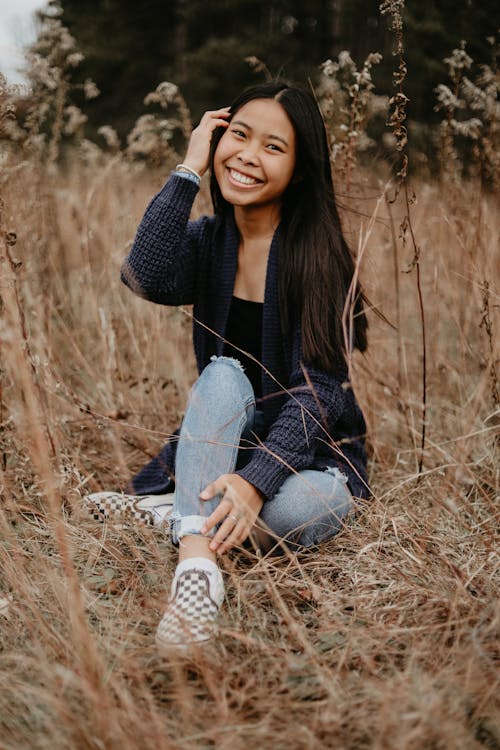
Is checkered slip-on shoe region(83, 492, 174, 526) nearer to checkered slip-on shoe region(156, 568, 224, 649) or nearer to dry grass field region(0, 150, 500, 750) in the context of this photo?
dry grass field region(0, 150, 500, 750)

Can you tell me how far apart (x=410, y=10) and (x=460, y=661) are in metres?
3.32

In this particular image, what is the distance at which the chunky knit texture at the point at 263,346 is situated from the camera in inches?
63.9

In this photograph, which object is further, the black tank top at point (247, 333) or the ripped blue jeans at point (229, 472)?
the black tank top at point (247, 333)

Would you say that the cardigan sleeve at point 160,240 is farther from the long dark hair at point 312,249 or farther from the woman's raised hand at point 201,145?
the long dark hair at point 312,249

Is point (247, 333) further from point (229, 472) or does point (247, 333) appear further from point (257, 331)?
point (229, 472)

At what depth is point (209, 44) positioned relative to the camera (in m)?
10.5

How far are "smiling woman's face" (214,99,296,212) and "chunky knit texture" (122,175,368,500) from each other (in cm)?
12

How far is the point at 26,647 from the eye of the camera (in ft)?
4.23

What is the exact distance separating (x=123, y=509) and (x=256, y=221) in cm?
88

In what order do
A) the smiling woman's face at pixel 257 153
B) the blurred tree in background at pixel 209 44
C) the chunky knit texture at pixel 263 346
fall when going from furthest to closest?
the blurred tree in background at pixel 209 44 → the smiling woman's face at pixel 257 153 → the chunky knit texture at pixel 263 346

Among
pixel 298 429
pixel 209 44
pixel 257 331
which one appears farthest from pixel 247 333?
pixel 209 44

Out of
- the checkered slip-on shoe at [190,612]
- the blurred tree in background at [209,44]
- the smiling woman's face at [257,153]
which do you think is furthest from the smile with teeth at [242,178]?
the blurred tree in background at [209,44]

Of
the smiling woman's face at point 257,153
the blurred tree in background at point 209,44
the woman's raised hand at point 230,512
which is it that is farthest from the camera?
the blurred tree in background at point 209,44

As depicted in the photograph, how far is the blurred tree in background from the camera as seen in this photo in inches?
347
